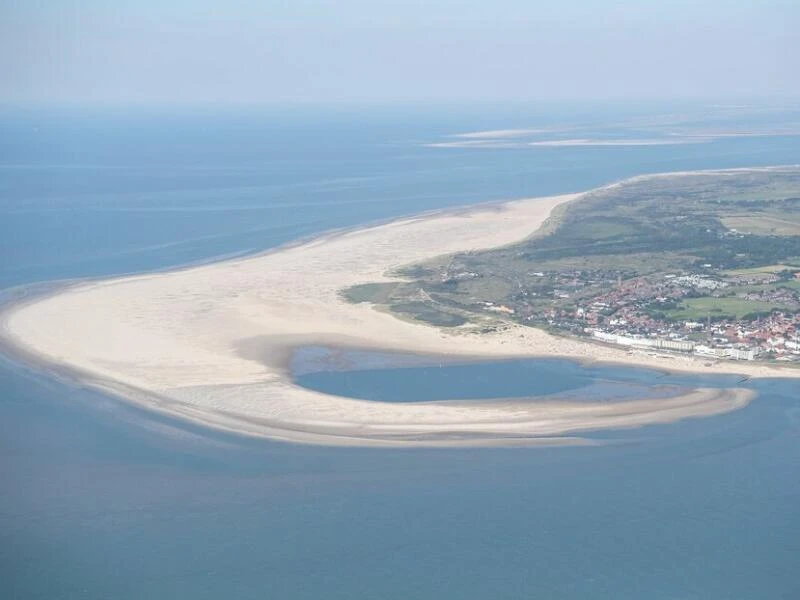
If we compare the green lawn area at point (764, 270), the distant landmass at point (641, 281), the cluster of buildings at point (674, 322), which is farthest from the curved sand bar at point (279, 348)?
the green lawn area at point (764, 270)

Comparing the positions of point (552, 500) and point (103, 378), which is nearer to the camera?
point (552, 500)

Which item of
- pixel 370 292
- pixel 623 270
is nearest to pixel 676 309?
pixel 623 270

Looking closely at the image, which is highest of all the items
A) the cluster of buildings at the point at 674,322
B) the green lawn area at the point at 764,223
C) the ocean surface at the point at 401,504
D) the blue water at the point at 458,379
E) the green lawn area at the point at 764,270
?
the green lawn area at the point at 764,223

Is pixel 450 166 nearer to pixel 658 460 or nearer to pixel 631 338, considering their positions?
pixel 631 338

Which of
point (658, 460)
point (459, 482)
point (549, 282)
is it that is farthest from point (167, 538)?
point (549, 282)

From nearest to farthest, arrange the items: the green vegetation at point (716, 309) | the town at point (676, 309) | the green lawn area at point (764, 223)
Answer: the town at point (676, 309), the green vegetation at point (716, 309), the green lawn area at point (764, 223)

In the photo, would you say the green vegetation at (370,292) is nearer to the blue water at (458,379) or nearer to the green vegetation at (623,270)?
the green vegetation at (623,270)

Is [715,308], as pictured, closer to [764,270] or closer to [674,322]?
[674,322]
